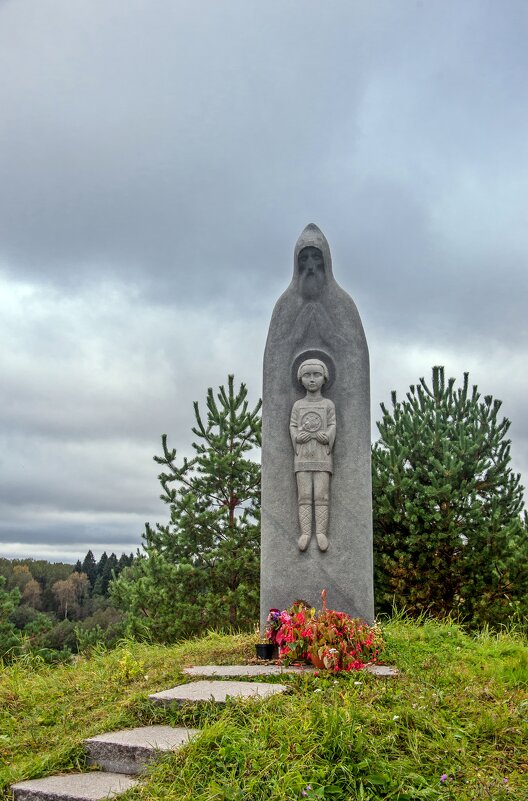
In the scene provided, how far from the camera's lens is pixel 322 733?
3367mm

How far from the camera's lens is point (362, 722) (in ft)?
11.6

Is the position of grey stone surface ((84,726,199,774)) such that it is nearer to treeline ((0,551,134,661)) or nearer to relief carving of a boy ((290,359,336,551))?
→ relief carving of a boy ((290,359,336,551))

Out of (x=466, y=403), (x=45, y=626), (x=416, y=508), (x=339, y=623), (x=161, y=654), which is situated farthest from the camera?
(x=45, y=626)

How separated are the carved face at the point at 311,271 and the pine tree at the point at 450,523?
2.42m

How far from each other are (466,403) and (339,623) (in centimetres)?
475

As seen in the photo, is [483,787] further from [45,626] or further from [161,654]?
[45,626]

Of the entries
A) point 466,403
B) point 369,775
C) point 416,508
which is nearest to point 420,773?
point 369,775

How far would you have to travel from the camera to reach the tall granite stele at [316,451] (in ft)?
21.6

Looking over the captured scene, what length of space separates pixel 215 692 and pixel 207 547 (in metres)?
4.95

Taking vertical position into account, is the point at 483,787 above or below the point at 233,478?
below

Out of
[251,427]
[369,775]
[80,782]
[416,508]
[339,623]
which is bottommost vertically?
[80,782]

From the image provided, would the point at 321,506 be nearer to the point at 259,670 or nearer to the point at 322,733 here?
the point at 259,670

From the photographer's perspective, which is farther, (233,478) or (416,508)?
(233,478)

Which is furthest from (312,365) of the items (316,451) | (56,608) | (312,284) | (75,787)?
(56,608)
